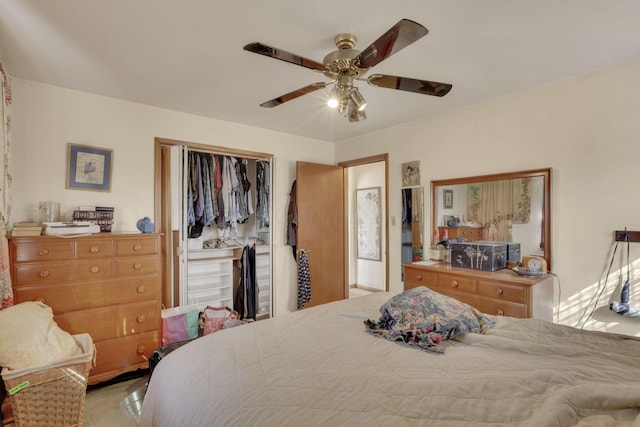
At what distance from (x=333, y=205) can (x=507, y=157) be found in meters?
2.11

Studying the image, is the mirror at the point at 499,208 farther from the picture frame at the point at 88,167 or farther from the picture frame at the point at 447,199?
the picture frame at the point at 88,167

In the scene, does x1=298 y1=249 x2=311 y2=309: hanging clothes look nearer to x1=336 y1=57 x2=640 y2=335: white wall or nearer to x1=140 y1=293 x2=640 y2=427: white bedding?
x1=336 y1=57 x2=640 y2=335: white wall

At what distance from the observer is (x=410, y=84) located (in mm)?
1751

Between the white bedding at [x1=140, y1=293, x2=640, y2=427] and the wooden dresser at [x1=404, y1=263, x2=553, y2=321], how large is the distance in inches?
30.7

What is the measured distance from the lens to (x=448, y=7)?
155cm

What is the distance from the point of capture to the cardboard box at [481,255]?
8.50 ft

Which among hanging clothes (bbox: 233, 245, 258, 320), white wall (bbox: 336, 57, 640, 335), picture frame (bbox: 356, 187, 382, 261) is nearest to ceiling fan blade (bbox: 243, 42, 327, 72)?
white wall (bbox: 336, 57, 640, 335)

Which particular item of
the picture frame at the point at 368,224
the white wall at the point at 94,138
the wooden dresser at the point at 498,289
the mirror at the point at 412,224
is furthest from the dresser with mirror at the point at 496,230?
the white wall at the point at 94,138

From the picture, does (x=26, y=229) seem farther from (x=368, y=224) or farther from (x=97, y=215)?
(x=368, y=224)

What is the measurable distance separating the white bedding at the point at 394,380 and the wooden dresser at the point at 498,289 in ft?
2.56

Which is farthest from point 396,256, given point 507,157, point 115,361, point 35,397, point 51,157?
point 51,157

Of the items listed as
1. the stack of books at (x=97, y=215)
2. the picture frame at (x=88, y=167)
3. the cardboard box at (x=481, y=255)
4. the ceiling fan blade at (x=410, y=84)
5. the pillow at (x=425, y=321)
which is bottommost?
the pillow at (x=425, y=321)

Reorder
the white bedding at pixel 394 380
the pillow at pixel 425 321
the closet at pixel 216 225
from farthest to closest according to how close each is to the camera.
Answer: the closet at pixel 216 225
the pillow at pixel 425 321
the white bedding at pixel 394 380

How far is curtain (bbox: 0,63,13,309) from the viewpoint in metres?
1.81
